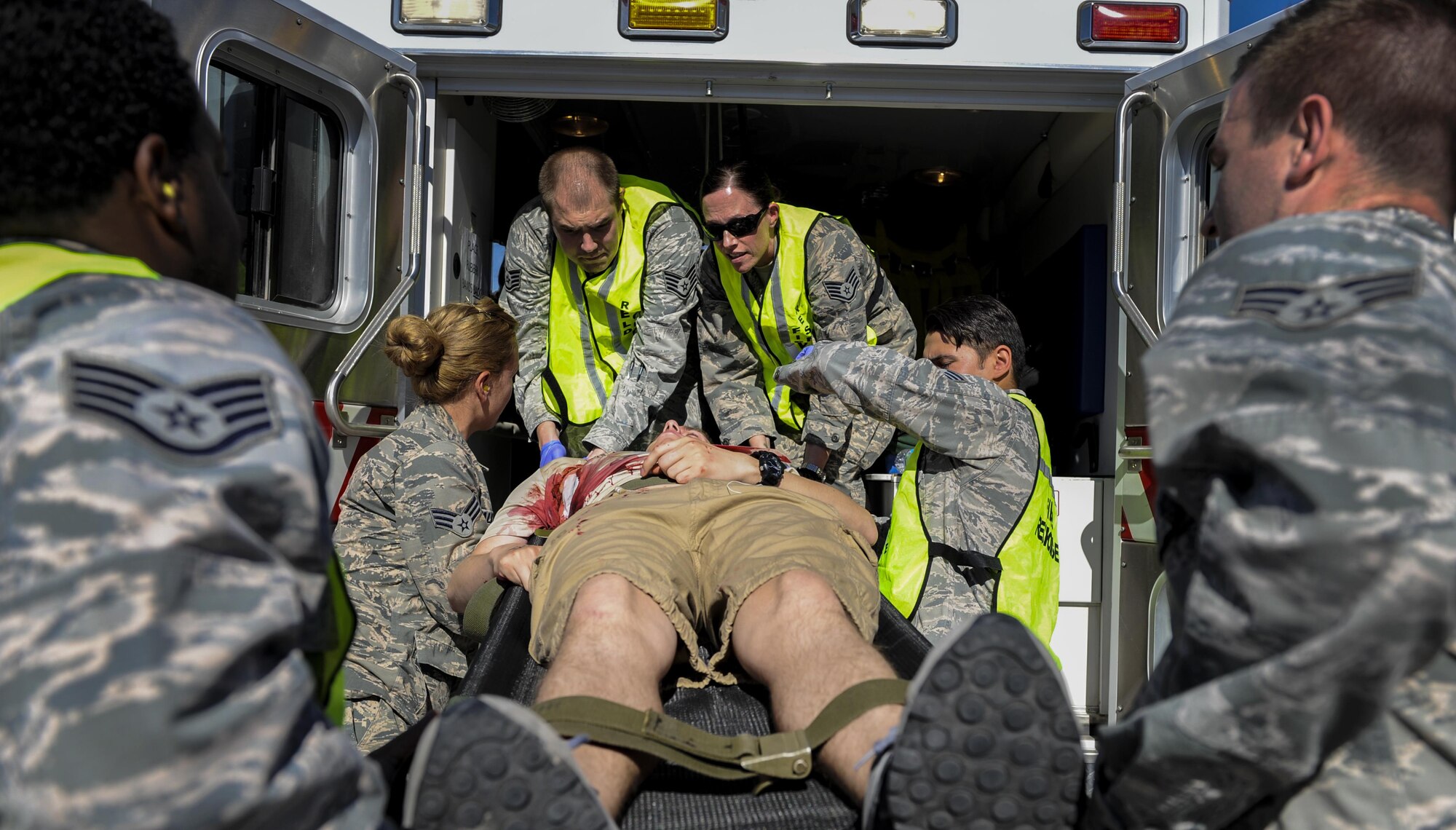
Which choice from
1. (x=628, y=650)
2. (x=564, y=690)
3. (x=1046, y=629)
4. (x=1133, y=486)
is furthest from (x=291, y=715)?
(x=1133, y=486)

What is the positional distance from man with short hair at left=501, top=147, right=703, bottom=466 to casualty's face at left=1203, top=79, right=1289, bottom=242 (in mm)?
2648

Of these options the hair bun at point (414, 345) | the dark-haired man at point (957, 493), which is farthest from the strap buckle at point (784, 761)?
the hair bun at point (414, 345)

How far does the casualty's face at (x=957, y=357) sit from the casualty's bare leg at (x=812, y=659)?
4.29 ft

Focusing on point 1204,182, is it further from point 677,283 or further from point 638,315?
point 638,315

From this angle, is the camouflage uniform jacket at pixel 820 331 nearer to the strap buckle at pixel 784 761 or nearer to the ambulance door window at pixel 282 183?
the ambulance door window at pixel 282 183

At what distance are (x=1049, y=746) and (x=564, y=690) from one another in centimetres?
73

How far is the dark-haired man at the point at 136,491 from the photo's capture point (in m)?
0.83

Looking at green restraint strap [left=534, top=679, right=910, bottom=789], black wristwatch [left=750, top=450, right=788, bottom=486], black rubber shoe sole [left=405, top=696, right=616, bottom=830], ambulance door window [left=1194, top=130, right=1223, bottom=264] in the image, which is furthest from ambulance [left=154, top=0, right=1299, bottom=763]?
black rubber shoe sole [left=405, top=696, right=616, bottom=830]

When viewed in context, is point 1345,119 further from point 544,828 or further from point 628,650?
point 628,650

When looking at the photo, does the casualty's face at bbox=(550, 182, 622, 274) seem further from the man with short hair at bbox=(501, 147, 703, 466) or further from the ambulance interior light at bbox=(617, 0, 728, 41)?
the ambulance interior light at bbox=(617, 0, 728, 41)

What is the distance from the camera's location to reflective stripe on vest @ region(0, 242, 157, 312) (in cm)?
91

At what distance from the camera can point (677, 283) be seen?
3979 millimetres

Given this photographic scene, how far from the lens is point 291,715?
3.10 ft

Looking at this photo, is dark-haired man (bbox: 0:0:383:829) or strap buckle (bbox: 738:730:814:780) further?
strap buckle (bbox: 738:730:814:780)
